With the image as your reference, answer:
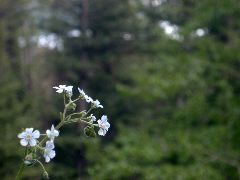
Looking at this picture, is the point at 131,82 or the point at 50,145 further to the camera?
the point at 131,82

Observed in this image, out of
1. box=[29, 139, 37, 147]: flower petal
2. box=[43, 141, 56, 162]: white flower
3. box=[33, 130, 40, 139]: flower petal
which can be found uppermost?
box=[33, 130, 40, 139]: flower petal

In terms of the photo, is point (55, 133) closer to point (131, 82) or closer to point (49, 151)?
point (49, 151)

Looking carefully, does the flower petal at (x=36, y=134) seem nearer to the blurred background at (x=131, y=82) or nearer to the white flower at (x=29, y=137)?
the white flower at (x=29, y=137)

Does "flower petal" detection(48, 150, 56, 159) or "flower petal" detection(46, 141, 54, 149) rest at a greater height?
"flower petal" detection(46, 141, 54, 149)

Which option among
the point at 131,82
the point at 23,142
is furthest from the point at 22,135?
the point at 131,82

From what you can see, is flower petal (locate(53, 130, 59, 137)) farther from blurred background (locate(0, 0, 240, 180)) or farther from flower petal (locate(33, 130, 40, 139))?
blurred background (locate(0, 0, 240, 180))

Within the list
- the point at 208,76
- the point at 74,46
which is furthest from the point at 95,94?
the point at 208,76

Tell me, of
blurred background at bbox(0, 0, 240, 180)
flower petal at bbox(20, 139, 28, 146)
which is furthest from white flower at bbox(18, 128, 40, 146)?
blurred background at bbox(0, 0, 240, 180)

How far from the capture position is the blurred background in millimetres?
6555

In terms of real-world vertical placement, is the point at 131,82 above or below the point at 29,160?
above

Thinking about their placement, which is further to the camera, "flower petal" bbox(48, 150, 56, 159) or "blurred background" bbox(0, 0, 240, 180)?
"blurred background" bbox(0, 0, 240, 180)

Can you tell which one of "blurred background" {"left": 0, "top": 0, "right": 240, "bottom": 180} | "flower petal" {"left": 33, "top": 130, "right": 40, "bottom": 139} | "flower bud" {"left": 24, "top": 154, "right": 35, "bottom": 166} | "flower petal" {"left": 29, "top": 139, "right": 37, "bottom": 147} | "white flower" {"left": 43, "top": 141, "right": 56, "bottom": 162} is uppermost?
"blurred background" {"left": 0, "top": 0, "right": 240, "bottom": 180}

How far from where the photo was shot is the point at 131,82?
15719mm

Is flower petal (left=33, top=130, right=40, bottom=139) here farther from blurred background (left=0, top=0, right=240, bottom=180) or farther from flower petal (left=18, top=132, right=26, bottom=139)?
blurred background (left=0, top=0, right=240, bottom=180)
